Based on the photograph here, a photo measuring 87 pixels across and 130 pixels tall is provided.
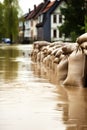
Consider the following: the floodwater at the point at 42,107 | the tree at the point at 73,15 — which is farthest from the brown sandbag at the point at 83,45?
the tree at the point at 73,15

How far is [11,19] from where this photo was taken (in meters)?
82.3

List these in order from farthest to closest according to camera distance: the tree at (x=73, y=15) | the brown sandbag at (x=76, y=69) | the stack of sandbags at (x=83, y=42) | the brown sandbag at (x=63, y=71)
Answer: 1. the tree at (x=73, y=15)
2. the brown sandbag at (x=63, y=71)
3. the brown sandbag at (x=76, y=69)
4. the stack of sandbags at (x=83, y=42)

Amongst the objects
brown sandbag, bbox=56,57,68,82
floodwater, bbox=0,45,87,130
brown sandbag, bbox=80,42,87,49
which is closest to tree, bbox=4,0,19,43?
brown sandbag, bbox=56,57,68,82

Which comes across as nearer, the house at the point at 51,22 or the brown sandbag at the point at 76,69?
the brown sandbag at the point at 76,69

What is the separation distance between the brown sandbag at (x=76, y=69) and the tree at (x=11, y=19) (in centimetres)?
7042

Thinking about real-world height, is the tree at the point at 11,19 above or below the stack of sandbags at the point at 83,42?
above

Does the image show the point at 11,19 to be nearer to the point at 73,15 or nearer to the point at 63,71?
the point at 73,15

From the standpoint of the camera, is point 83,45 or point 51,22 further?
point 51,22

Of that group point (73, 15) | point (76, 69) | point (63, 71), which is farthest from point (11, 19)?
point (76, 69)

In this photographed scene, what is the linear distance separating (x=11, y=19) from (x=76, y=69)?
2831 inches

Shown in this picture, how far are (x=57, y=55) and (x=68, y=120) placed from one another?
27.4 feet

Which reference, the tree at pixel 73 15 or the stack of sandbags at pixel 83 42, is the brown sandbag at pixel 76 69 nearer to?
the stack of sandbags at pixel 83 42

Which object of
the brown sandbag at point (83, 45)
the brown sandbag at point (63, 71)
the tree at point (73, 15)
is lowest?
the brown sandbag at point (63, 71)

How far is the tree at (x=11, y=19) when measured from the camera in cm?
8169
